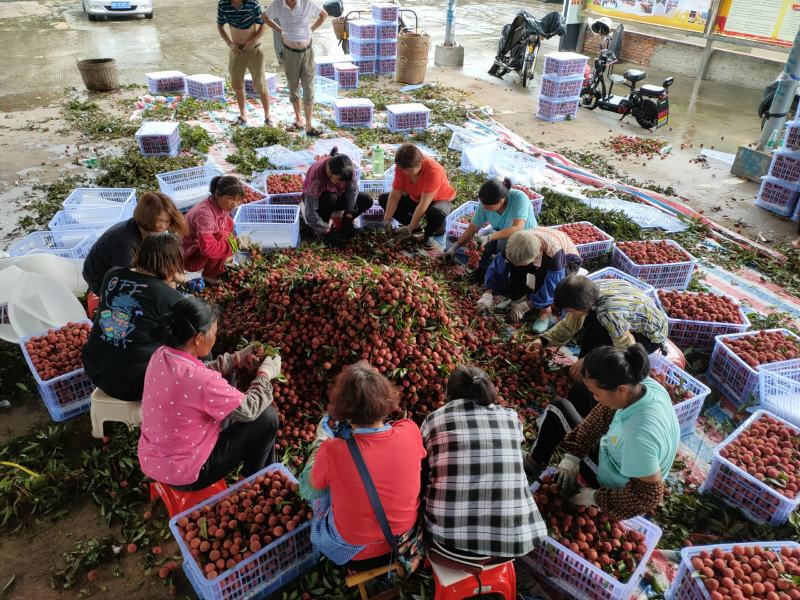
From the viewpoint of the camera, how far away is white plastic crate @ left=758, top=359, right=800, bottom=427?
3203 mm

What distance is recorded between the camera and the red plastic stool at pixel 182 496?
8.41ft

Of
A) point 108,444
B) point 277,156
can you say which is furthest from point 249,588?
point 277,156

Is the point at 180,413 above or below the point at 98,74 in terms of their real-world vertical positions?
below

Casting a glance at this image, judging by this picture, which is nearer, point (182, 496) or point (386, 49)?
point (182, 496)

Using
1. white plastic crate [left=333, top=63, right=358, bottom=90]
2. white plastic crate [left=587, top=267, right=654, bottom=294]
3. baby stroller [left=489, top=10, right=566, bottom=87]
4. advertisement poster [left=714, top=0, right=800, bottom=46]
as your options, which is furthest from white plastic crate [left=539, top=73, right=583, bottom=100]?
white plastic crate [left=587, top=267, right=654, bottom=294]

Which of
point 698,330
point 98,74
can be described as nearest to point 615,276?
point 698,330

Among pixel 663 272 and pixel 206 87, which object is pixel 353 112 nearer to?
pixel 206 87

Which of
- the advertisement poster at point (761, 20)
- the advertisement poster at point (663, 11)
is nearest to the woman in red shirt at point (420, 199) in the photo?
the advertisement poster at point (761, 20)

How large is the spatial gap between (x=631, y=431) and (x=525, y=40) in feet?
30.8

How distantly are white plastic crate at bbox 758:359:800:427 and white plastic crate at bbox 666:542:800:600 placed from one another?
105 cm

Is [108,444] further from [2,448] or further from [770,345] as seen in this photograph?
[770,345]

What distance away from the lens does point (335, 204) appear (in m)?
4.88

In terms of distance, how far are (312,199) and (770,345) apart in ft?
11.8

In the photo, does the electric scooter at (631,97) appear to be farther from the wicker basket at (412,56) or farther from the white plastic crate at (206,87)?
the white plastic crate at (206,87)
